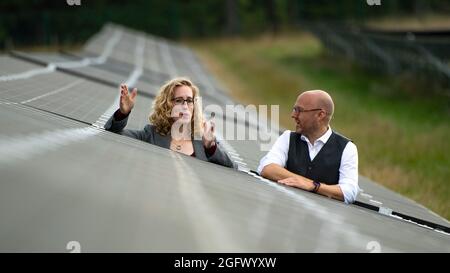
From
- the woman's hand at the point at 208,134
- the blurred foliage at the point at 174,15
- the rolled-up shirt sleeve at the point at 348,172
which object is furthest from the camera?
the blurred foliage at the point at 174,15

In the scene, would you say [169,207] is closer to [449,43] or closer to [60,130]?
[60,130]

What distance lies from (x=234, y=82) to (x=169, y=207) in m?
20.1

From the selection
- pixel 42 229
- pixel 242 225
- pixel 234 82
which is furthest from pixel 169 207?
pixel 234 82

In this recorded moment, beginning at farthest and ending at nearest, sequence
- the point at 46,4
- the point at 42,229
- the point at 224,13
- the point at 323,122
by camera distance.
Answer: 1. the point at 224,13
2. the point at 46,4
3. the point at 323,122
4. the point at 42,229

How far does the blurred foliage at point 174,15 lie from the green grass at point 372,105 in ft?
34.9

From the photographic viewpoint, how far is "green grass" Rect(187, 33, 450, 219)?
30.6 ft

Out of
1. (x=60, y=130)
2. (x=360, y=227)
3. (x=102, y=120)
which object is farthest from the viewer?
(x=102, y=120)

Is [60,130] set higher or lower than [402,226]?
higher

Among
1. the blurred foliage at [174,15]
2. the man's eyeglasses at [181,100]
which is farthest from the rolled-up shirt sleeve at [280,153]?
the blurred foliage at [174,15]

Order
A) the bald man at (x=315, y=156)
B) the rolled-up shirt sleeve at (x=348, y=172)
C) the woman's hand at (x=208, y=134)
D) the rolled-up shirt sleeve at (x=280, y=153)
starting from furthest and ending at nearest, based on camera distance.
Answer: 1. the rolled-up shirt sleeve at (x=280, y=153)
2. the rolled-up shirt sleeve at (x=348, y=172)
3. the bald man at (x=315, y=156)
4. the woman's hand at (x=208, y=134)

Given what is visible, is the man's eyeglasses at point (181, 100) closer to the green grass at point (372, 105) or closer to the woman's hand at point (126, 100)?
the woman's hand at point (126, 100)

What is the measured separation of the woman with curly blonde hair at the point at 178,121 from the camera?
4.42 m

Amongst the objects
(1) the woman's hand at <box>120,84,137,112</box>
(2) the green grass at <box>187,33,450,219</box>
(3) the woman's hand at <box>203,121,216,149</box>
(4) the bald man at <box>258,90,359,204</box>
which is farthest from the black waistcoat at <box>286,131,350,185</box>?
(2) the green grass at <box>187,33,450,219</box>

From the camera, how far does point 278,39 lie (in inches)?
1645
